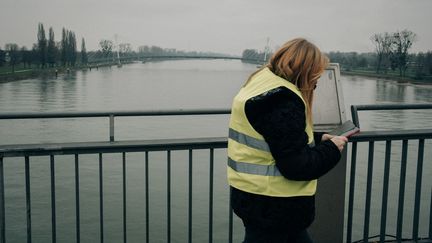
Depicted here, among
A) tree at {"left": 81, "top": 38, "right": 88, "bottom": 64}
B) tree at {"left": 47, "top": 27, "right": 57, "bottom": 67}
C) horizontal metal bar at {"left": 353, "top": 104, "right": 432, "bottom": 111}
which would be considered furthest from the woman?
Answer: tree at {"left": 81, "top": 38, "right": 88, "bottom": 64}

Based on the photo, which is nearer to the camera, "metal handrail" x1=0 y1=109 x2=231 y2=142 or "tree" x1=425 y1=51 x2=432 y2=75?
"metal handrail" x1=0 y1=109 x2=231 y2=142

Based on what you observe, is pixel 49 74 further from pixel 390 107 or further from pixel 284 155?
pixel 284 155

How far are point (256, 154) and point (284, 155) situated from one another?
139mm

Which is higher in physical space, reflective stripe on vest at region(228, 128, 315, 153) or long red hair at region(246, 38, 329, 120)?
long red hair at region(246, 38, 329, 120)

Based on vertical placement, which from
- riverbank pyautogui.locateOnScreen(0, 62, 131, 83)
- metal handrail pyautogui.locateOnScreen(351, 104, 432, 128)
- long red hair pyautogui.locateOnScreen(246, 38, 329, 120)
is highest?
long red hair pyautogui.locateOnScreen(246, 38, 329, 120)

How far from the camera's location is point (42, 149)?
299 cm

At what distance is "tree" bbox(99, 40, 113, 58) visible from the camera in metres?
135

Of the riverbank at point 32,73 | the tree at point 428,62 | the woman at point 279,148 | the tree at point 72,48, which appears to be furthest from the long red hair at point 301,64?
the tree at point 72,48

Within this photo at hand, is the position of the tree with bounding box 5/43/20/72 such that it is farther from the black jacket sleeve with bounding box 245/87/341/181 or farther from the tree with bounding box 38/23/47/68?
the black jacket sleeve with bounding box 245/87/341/181

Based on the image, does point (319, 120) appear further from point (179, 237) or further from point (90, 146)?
point (179, 237)

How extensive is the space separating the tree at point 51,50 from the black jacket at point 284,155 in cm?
10402

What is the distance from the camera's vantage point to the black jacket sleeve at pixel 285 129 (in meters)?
2.07

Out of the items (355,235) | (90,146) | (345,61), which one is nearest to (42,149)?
(90,146)

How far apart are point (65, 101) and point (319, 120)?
37.9 metres
